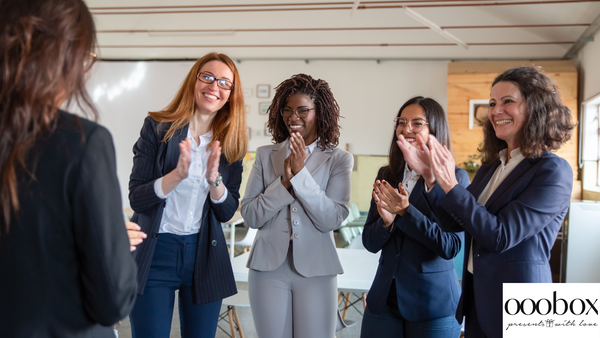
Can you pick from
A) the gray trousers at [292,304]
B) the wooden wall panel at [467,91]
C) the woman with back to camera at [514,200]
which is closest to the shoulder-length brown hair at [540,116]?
the woman with back to camera at [514,200]

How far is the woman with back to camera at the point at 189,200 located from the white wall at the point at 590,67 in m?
5.83

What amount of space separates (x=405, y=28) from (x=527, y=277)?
6.64m

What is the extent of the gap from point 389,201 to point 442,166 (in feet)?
1.07

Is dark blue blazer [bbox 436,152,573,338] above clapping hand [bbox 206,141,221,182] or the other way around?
the other way around

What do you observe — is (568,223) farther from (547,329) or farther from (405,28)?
(405,28)

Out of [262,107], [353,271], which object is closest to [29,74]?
[353,271]

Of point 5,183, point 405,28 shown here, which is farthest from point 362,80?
point 5,183

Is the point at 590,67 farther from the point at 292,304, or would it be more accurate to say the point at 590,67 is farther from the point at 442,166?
the point at 292,304

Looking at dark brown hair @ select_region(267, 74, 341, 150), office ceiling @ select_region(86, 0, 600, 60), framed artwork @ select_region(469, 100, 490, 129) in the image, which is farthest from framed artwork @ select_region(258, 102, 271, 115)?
dark brown hair @ select_region(267, 74, 341, 150)

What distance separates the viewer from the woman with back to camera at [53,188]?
824 millimetres

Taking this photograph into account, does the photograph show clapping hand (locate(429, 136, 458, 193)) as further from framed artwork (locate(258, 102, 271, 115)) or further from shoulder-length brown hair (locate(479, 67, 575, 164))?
framed artwork (locate(258, 102, 271, 115))

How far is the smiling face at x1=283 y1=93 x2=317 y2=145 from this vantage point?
7.07 feet

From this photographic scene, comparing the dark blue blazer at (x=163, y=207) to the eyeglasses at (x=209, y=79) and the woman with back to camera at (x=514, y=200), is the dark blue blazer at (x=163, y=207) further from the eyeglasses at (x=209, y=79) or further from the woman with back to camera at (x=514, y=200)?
the woman with back to camera at (x=514, y=200)

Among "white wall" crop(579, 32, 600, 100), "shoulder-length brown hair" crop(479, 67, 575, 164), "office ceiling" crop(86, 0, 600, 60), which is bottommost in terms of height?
"shoulder-length brown hair" crop(479, 67, 575, 164)
